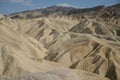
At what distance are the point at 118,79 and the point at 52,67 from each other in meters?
7.77

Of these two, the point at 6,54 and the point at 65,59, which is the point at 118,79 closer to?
the point at 65,59

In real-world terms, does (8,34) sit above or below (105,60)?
above

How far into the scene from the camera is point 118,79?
31.3 m

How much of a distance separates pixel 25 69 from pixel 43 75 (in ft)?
45.6

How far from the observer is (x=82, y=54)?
40406mm

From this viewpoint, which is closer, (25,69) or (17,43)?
(25,69)

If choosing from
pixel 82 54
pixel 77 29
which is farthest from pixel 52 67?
pixel 77 29

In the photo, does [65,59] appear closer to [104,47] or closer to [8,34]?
[104,47]

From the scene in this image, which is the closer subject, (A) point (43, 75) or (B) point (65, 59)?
(A) point (43, 75)

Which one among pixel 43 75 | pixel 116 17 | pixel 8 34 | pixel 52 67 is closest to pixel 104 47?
pixel 52 67

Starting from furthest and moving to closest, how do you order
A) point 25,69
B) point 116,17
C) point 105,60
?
point 116,17 < point 105,60 < point 25,69

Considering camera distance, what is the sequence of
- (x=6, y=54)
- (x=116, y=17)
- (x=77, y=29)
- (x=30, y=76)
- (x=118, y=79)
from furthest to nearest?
(x=116, y=17) → (x=77, y=29) → (x=118, y=79) → (x=6, y=54) → (x=30, y=76)

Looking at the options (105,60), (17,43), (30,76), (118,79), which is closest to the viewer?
(30,76)

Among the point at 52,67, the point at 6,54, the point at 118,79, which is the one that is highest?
the point at 6,54
